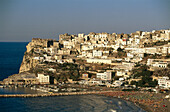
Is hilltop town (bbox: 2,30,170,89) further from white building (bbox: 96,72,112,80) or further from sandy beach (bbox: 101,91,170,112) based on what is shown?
sandy beach (bbox: 101,91,170,112)

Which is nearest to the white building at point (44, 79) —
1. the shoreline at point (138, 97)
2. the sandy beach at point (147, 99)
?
the shoreline at point (138, 97)

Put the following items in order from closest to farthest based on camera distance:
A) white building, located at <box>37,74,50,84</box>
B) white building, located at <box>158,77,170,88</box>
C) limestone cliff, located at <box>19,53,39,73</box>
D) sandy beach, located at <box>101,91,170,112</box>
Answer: sandy beach, located at <box>101,91,170,112</box>, white building, located at <box>158,77,170,88</box>, white building, located at <box>37,74,50,84</box>, limestone cliff, located at <box>19,53,39,73</box>

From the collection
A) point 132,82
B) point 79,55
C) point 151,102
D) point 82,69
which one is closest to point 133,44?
point 79,55

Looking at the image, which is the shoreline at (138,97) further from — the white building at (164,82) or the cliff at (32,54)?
the cliff at (32,54)

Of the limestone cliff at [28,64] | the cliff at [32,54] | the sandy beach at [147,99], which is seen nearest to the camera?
the sandy beach at [147,99]

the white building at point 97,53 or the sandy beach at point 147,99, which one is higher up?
the white building at point 97,53

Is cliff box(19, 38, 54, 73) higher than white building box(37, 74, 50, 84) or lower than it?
higher

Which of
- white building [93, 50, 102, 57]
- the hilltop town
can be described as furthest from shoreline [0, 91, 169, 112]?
white building [93, 50, 102, 57]

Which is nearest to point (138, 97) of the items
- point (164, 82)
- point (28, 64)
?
point (164, 82)
